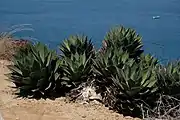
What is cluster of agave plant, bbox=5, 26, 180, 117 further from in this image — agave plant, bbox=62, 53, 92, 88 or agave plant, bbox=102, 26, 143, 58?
agave plant, bbox=102, 26, 143, 58

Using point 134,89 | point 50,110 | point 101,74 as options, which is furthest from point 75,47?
point 134,89

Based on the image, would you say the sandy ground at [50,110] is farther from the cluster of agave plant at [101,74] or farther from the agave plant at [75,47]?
the agave plant at [75,47]

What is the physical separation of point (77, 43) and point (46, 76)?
109 centimetres

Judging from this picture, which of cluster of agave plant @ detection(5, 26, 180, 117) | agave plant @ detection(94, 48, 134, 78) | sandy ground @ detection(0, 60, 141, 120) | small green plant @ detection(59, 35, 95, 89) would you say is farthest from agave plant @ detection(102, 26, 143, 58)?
sandy ground @ detection(0, 60, 141, 120)

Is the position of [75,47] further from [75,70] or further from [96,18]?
[96,18]

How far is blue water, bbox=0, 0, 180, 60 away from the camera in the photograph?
11.7 meters

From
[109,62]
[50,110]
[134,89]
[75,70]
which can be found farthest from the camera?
[75,70]

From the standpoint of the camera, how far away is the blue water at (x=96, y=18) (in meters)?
11.7

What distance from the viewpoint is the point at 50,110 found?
21.7ft

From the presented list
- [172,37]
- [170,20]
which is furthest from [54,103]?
[170,20]

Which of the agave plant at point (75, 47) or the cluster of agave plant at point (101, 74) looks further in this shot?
the agave plant at point (75, 47)

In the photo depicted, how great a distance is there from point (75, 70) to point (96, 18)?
6.87m

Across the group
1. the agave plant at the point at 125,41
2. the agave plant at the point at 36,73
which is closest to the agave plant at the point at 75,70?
the agave plant at the point at 36,73

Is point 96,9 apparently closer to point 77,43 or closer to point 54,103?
point 77,43
